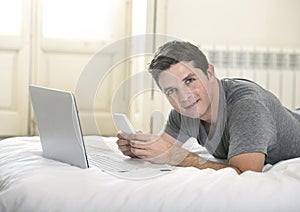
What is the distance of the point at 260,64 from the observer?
11.5 feet

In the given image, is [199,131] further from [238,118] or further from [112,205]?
[112,205]

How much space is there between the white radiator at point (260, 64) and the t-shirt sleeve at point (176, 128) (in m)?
1.67

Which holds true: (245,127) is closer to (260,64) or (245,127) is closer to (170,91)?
(170,91)

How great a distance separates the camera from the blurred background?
3.48 m

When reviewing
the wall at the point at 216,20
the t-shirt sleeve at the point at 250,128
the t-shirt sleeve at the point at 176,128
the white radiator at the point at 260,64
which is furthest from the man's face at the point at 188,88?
the wall at the point at 216,20

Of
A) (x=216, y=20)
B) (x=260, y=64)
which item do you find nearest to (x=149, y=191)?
(x=260, y=64)

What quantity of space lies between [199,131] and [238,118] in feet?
0.98

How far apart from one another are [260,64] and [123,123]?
6.55 ft

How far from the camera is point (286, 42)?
12.0ft

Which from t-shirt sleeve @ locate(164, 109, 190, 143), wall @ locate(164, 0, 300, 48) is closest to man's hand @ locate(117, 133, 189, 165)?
t-shirt sleeve @ locate(164, 109, 190, 143)

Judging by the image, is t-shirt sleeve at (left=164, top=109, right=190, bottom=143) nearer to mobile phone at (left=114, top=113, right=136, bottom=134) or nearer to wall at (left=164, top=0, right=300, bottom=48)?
mobile phone at (left=114, top=113, right=136, bottom=134)

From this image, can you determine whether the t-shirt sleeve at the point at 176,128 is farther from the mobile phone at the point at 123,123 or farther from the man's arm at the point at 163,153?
the man's arm at the point at 163,153

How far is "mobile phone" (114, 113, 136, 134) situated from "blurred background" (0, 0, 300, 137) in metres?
1.16

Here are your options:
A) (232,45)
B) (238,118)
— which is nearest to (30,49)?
(232,45)
